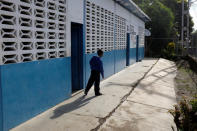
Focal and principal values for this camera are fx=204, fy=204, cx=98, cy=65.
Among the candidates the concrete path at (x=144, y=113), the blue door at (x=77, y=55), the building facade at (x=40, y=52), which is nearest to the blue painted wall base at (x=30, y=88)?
the building facade at (x=40, y=52)

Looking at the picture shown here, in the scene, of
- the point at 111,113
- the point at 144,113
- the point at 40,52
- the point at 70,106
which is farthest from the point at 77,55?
the point at 144,113

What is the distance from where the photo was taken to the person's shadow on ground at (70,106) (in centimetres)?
519

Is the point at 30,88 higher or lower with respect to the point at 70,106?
higher

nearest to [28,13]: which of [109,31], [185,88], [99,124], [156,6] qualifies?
[99,124]

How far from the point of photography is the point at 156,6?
1088 inches

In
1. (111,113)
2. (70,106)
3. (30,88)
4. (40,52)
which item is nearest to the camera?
(30,88)

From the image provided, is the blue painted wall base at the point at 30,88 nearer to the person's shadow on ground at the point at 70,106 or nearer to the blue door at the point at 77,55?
the person's shadow on ground at the point at 70,106

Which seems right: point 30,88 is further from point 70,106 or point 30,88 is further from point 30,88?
point 70,106

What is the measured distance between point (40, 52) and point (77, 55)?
2440 millimetres

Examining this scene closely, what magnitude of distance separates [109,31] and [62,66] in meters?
5.23

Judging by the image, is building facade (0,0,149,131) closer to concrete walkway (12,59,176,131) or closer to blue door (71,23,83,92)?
blue door (71,23,83,92)

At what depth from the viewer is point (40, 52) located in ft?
16.6

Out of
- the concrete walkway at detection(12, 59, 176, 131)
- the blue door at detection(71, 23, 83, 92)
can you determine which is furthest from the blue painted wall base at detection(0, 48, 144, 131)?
the blue door at detection(71, 23, 83, 92)

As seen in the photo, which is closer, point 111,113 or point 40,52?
point 40,52
